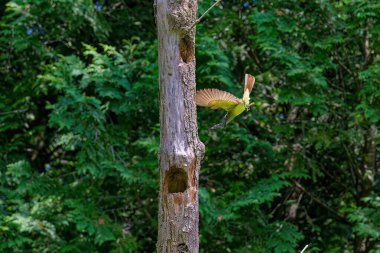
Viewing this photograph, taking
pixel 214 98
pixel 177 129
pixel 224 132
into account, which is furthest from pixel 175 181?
pixel 224 132

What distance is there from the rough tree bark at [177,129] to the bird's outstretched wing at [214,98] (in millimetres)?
62

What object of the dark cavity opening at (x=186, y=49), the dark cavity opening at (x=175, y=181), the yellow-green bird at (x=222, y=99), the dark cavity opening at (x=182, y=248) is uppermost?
the dark cavity opening at (x=186, y=49)

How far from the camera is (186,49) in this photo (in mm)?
2432

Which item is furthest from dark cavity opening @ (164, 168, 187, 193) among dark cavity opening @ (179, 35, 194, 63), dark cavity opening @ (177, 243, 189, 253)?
dark cavity opening @ (179, 35, 194, 63)

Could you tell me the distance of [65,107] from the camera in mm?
4703

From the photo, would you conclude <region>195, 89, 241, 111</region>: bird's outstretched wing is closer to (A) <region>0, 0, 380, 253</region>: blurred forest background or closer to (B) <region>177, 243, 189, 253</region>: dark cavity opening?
(B) <region>177, 243, 189, 253</region>: dark cavity opening

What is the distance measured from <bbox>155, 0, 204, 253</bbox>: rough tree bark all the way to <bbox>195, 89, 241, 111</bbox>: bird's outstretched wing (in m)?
0.06

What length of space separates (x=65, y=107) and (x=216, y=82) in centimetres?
116

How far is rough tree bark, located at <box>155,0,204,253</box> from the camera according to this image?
2375mm

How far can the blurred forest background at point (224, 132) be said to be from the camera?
4.54m

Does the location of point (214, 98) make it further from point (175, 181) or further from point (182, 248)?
point (182, 248)

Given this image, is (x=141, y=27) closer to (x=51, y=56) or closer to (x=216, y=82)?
(x=51, y=56)

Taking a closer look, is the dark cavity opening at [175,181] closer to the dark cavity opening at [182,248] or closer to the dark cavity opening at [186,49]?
the dark cavity opening at [182,248]

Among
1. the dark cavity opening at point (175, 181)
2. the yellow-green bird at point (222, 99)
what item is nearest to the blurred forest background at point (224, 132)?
the dark cavity opening at point (175, 181)
